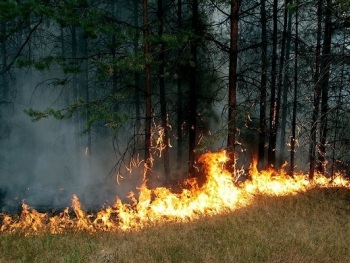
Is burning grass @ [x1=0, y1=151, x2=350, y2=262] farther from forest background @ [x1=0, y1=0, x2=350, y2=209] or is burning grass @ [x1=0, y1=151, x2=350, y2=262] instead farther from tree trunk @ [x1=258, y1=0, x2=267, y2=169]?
tree trunk @ [x1=258, y1=0, x2=267, y2=169]

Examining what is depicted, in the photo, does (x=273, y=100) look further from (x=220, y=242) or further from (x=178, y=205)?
(x=220, y=242)

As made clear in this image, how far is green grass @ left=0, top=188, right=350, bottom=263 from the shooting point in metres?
6.27

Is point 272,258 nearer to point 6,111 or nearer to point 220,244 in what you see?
point 220,244

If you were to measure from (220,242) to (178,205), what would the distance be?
10.7 feet

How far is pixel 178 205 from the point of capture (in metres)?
10.2

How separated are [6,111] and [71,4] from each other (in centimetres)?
1550

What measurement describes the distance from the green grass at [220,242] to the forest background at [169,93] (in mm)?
1868

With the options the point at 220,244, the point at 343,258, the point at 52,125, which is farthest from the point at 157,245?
the point at 52,125

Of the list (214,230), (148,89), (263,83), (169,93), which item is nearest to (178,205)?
(214,230)

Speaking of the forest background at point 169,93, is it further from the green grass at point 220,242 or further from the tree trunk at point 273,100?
the green grass at point 220,242

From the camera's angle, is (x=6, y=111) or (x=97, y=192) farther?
(x=6, y=111)

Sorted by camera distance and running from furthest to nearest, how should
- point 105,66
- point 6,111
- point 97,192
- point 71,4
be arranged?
point 6,111 → point 97,192 → point 105,66 → point 71,4

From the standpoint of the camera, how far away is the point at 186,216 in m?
9.39

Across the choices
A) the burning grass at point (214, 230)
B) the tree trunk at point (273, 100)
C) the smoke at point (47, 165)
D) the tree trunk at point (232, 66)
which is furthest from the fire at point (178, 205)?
the smoke at point (47, 165)
